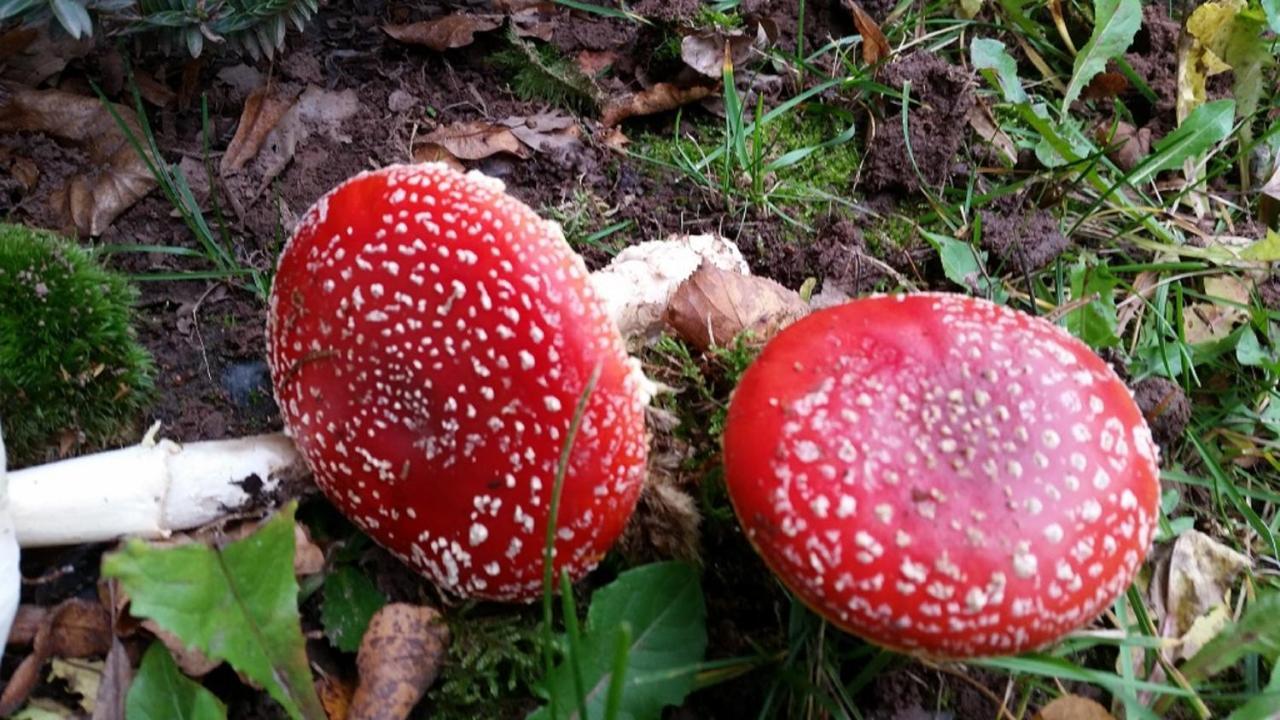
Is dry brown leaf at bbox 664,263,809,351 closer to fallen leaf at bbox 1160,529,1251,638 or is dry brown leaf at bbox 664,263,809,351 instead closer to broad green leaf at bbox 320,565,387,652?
broad green leaf at bbox 320,565,387,652

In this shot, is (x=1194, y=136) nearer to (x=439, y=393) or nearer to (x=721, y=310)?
(x=721, y=310)

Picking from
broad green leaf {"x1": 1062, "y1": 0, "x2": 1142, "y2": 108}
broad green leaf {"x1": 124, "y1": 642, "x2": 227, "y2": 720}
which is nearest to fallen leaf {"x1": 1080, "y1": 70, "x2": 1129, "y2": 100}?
broad green leaf {"x1": 1062, "y1": 0, "x2": 1142, "y2": 108}

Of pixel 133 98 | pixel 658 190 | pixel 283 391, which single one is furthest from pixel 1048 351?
pixel 133 98

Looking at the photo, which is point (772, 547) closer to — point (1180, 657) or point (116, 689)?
point (1180, 657)

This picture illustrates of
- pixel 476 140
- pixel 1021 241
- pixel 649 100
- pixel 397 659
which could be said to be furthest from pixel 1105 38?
pixel 397 659

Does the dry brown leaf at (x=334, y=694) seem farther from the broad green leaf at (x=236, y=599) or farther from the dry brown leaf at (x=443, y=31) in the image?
the dry brown leaf at (x=443, y=31)

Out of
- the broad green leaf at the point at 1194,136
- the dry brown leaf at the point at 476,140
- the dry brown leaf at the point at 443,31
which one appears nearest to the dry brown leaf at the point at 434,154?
the dry brown leaf at the point at 476,140
